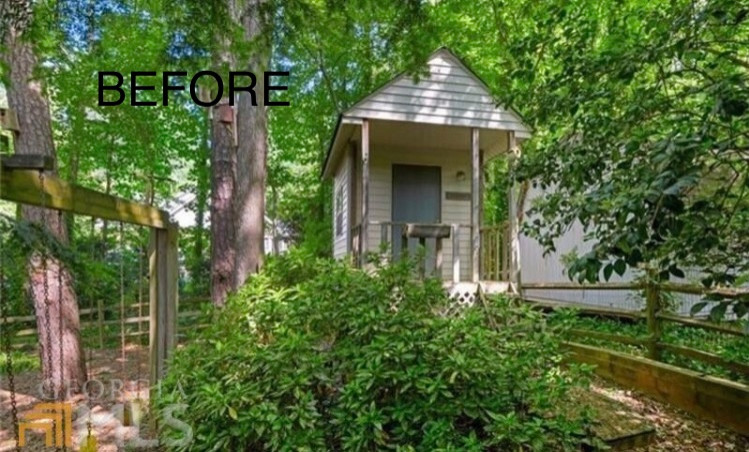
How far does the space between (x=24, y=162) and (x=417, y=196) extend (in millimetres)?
7107

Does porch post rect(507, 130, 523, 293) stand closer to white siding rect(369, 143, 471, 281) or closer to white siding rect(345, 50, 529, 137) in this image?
white siding rect(345, 50, 529, 137)

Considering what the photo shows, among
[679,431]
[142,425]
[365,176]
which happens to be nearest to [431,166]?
[365,176]

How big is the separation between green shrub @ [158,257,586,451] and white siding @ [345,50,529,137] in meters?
3.94

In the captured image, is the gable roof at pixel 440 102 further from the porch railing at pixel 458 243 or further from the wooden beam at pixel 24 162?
the wooden beam at pixel 24 162

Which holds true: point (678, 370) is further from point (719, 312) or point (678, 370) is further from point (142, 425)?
point (142, 425)

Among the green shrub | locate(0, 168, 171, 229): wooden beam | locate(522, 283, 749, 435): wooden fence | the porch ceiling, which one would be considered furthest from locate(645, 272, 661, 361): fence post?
locate(0, 168, 171, 229): wooden beam

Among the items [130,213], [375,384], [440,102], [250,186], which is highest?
[440,102]

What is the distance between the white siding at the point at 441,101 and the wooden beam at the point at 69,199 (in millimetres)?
4122

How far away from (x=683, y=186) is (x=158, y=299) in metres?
3.39

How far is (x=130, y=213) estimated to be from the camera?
10.0 feet

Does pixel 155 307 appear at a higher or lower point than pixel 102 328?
higher

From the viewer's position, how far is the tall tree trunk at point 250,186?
618 cm

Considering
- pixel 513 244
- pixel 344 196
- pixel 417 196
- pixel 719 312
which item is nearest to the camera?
pixel 719 312

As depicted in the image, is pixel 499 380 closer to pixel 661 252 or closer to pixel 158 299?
pixel 661 252
